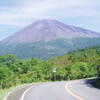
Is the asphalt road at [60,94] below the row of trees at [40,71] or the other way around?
the other way around

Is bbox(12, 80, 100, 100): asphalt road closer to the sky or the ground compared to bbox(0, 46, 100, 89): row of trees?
closer to the sky

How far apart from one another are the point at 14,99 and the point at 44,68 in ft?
264

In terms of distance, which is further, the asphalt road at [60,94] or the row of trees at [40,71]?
the row of trees at [40,71]

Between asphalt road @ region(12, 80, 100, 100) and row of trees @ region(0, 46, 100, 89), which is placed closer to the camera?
asphalt road @ region(12, 80, 100, 100)

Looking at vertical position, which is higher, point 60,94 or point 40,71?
point 60,94

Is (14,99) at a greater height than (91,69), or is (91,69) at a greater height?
(14,99)

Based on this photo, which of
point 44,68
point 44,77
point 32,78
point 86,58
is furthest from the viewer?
point 86,58

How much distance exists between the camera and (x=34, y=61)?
4697 inches

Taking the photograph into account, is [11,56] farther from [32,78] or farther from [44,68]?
[32,78]

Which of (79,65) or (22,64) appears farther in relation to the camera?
(22,64)

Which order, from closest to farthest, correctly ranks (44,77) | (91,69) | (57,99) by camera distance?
(57,99), (44,77), (91,69)

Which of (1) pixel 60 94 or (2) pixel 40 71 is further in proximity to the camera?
(2) pixel 40 71

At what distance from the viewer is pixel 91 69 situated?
104m

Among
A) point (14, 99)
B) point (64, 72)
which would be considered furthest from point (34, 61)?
point (14, 99)
